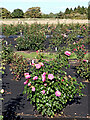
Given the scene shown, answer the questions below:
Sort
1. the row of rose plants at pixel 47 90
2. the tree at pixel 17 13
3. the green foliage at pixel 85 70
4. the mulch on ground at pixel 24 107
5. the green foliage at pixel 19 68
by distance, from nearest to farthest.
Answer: the row of rose plants at pixel 47 90 → the mulch on ground at pixel 24 107 → the green foliage at pixel 85 70 → the green foliage at pixel 19 68 → the tree at pixel 17 13

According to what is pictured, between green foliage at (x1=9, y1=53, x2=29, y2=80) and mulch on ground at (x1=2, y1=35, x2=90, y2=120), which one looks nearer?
mulch on ground at (x1=2, y1=35, x2=90, y2=120)

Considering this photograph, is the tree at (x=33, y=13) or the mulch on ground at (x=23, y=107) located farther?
the tree at (x=33, y=13)

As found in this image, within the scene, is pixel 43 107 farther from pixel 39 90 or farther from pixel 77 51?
pixel 77 51

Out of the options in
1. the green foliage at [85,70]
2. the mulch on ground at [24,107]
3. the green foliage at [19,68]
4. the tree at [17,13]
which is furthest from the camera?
the tree at [17,13]

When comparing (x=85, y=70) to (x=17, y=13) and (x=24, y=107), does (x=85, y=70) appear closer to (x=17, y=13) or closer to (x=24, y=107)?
(x=24, y=107)

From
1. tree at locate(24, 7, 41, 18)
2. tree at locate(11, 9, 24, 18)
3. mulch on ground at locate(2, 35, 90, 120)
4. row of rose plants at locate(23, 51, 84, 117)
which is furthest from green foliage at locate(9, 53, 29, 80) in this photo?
tree at locate(11, 9, 24, 18)

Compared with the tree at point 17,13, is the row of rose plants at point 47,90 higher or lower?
lower

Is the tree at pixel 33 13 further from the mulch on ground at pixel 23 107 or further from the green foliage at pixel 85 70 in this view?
the mulch on ground at pixel 23 107

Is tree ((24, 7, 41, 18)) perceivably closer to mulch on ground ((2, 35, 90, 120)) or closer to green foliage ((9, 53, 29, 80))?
green foliage ((9, 53, 29, 80))

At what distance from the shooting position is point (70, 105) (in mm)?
4242

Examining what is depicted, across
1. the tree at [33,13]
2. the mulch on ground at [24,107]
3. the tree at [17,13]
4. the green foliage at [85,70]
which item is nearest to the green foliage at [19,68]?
the mulch on ground at [24,107]

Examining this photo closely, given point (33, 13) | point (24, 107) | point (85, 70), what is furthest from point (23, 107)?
point (33, 13)

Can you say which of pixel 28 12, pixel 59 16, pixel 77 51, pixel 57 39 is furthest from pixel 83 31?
pixel 28 12

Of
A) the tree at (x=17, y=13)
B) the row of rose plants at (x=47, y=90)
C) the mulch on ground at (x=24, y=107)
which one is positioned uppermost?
the tree at (x=17, y=13)
